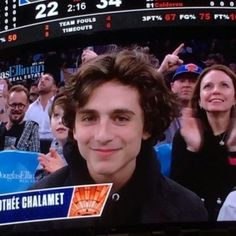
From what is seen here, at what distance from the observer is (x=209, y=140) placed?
6.58 metres

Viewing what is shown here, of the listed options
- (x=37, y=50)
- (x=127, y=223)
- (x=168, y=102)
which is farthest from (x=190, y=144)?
(x=37, y=50)

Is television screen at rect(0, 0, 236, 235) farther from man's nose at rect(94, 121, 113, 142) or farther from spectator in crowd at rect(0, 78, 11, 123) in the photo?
man's nose at rect(94, 121, 113, 142)

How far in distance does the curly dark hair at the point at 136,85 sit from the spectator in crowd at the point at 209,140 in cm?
20

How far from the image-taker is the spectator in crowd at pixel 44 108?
7.02 metres

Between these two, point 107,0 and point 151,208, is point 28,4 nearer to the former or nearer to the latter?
point 107,0

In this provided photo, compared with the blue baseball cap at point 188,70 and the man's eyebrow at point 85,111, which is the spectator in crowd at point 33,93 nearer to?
the man's eyebrow at point 85,111

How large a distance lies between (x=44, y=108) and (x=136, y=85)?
3.56 ft

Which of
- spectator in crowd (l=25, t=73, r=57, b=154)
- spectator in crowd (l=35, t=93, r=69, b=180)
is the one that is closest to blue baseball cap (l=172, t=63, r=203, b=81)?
spectator in crowd (l=35, t=93, r=69, b=180)

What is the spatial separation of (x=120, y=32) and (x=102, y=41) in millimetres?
216

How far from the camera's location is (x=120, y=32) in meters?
7.07

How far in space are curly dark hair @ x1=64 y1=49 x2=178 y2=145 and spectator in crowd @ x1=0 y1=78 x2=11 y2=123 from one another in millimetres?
879

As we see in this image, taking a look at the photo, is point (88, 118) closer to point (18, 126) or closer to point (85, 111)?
point (85, 111)


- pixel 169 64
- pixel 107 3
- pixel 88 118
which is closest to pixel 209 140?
pixel 169 64

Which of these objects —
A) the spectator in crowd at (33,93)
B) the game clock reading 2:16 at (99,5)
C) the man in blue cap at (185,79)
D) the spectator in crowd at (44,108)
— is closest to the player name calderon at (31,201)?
the spectator in crowd at (44,108)
